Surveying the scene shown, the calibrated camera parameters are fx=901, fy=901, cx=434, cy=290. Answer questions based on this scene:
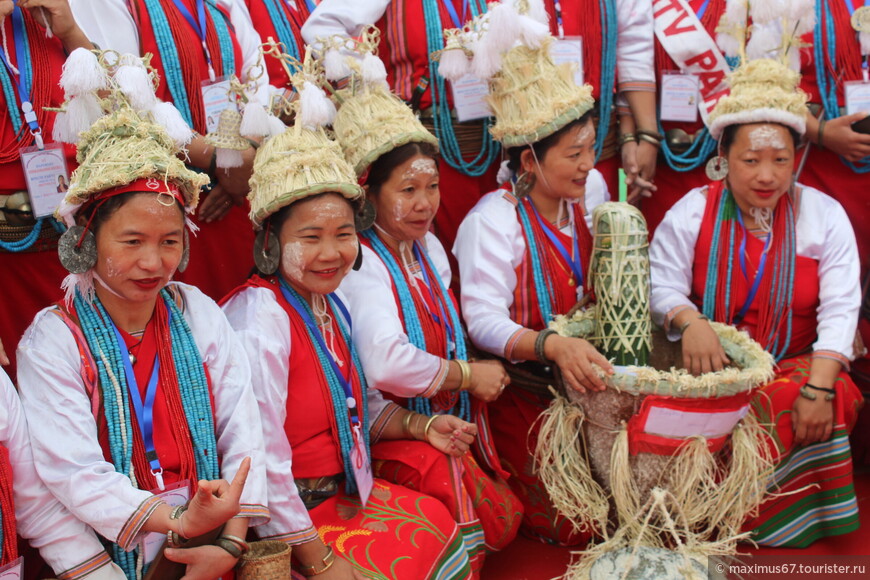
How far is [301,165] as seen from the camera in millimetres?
2811

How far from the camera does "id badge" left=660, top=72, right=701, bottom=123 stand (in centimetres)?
421

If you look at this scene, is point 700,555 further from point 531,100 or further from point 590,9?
point 590,9

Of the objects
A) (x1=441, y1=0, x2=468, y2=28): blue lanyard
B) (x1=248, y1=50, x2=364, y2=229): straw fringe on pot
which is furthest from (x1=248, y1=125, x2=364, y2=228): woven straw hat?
(x1=441, y1=0, x2=468, y2=28): blue lanyard

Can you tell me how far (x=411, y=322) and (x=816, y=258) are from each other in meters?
1.71

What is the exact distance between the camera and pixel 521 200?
11.8 feet

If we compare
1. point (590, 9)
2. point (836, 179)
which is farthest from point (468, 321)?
point (836, 179)

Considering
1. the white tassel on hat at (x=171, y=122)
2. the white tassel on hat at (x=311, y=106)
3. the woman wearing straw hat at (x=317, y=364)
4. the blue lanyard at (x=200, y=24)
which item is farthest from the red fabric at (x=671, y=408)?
the blue lanyard at (x=200, y=24)

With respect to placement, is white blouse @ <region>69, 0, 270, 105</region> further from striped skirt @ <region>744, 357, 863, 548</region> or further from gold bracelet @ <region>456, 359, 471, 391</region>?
striped skirt @ <region>744, 357, 863, 548</region>

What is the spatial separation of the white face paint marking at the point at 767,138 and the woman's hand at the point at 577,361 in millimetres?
1163

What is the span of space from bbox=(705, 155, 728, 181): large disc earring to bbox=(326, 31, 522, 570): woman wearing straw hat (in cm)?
122

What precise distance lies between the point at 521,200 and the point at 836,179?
1649 millimetres

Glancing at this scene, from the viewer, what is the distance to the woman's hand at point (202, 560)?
2242 millimetres

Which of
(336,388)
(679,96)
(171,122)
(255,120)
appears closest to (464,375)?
(336,388)

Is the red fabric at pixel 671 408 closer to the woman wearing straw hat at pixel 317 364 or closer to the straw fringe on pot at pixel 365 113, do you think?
the woman wearing straw hat at pixel 317 364
